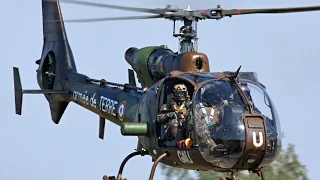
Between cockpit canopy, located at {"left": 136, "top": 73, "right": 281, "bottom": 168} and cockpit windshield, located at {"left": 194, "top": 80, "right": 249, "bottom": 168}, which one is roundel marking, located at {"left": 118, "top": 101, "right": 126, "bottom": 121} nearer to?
cockpit canopy, located at {"left": 136, "top": 73, "right": 281, "bottom": 168}

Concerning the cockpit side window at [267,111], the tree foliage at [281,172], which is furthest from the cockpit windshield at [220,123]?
the tree foliage at [281,172]

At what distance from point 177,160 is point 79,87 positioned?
4.35 metres

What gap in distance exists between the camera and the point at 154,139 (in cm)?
1317

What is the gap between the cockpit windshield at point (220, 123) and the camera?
39.9 ft

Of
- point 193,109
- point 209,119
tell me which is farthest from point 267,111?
point 193,109

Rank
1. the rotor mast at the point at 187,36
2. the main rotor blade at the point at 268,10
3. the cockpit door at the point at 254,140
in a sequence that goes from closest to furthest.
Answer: the cockpit door at the point at 254,140, the main rotor blade at the point at 268,10, the rotor mast at the point at 187,36

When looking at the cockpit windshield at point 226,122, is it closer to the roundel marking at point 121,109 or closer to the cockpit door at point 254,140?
the cockpit door at point 254,140

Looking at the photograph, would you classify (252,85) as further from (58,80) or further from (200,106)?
(58,80)

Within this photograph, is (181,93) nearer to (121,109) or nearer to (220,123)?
(220,123)

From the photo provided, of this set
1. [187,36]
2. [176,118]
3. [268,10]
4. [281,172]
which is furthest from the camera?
[281,172]

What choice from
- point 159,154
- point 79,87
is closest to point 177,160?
point 159,154

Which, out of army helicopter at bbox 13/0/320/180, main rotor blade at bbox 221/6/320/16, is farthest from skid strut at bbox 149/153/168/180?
main rotor blade at bbox 221/6/320/16

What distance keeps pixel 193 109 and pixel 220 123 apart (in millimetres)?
428

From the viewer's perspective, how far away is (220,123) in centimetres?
1224
